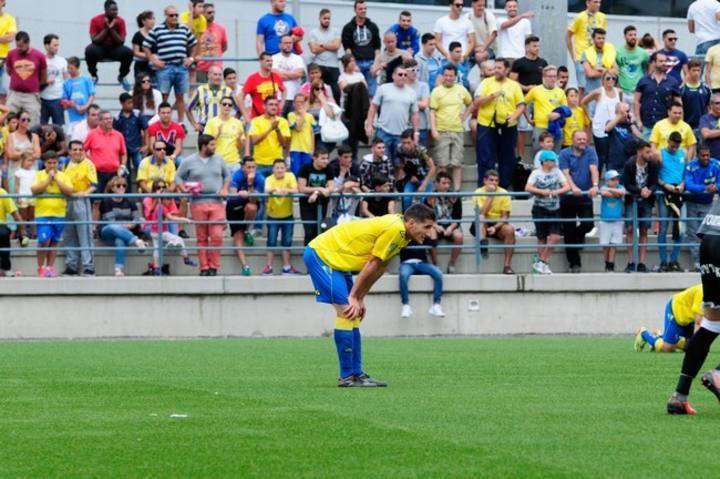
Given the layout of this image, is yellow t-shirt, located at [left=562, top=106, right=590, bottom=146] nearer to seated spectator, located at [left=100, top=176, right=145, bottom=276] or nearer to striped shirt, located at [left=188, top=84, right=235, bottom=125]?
striped shirt, located at [left=188, top=84, right=235, bottom=125]

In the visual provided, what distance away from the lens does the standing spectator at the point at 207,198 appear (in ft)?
73.8

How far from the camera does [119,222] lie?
22.4 metres

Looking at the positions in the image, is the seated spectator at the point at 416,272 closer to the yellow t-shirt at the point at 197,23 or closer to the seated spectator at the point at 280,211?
the seated spectator at the point at 280,211

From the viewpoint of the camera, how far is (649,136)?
81.8 ft

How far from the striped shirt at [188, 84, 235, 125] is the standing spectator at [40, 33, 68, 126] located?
86.5 inches

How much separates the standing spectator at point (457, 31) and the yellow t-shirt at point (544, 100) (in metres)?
1.70

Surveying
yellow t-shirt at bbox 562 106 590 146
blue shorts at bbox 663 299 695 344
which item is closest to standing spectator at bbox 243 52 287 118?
yellow t-shirt at bbox 562 106 590 146

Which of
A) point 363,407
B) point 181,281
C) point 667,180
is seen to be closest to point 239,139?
point 181,281

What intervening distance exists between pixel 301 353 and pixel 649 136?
930 cm

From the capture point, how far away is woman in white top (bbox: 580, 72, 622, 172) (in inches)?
976

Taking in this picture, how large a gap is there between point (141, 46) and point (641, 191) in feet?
27.5

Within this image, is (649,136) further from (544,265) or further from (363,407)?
(363,407)

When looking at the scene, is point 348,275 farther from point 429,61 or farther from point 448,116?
point 429,61

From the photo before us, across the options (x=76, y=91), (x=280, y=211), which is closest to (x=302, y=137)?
(x=280, y=211)
